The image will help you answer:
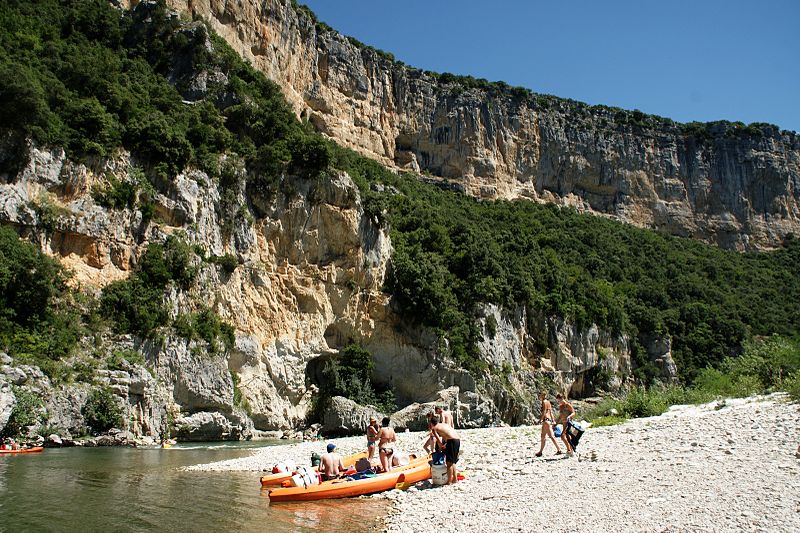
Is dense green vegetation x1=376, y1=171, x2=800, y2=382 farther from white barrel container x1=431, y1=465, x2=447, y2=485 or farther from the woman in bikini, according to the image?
white barrel container x1=431, y1=465, x2=447, y2=485

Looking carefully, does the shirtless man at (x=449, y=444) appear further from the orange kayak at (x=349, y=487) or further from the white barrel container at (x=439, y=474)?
the orange kayak at (x=349, y=487)

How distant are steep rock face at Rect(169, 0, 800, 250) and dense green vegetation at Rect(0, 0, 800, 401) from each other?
8697 millimetres

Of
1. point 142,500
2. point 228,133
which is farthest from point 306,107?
point 142,500

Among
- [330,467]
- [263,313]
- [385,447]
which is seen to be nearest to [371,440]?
[385,447]

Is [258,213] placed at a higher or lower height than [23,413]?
higher

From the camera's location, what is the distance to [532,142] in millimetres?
85938

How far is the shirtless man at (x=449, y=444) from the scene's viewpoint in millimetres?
12547

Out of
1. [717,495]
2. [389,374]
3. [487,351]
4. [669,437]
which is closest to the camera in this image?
[717,495]

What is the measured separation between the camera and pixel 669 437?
556 inches

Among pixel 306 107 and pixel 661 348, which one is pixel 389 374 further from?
pixel 306 107

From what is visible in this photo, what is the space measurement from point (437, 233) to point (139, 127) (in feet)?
84.1

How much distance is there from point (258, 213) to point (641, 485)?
31.9 m

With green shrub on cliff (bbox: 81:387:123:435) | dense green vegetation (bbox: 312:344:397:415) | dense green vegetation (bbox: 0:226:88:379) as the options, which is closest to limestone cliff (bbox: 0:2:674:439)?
green shrub on cliff (bbox: 81:387:123:435)

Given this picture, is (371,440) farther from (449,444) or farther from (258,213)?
(258,213)
